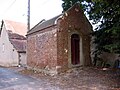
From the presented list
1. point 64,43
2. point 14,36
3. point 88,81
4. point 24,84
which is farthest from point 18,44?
point 88,81

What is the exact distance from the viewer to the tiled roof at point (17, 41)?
111 feet

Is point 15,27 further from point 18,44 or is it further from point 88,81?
point 88,81

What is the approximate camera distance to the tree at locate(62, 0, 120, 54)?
41.9ft

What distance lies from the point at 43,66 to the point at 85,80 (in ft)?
22.3


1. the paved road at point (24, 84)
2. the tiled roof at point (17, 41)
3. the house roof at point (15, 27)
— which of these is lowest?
the paved road at point (24, 84)

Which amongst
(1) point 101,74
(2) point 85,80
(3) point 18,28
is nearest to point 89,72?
(1) point 101,74

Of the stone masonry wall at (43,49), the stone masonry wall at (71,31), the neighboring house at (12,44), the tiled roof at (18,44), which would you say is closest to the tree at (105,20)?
the stone masonry wall at (71,31)

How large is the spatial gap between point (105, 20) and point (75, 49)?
4727 mm

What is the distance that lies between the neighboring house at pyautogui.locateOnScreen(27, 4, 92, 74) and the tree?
121 centimetres

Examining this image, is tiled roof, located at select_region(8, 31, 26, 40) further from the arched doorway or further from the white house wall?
the arched doorway

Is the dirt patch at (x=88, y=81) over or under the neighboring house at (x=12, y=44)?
under

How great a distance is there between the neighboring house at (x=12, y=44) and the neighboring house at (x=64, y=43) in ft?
37.0

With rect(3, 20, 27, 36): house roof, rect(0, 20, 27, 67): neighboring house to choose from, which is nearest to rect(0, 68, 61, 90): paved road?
rect(0, 20, 27, 67): neighboring house

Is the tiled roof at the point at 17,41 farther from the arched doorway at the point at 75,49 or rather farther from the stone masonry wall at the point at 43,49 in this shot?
the arched doorway at the point at 75,49
